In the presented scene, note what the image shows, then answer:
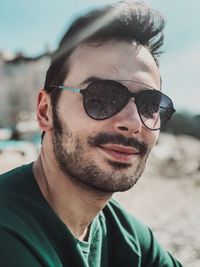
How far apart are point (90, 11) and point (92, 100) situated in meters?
0.52

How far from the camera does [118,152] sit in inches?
74.8

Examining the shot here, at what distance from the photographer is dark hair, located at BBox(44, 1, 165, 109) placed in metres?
2.06

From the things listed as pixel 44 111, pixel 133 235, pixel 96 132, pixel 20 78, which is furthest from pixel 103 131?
pixel 20 78

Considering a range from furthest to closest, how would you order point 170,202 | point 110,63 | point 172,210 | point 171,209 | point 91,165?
point 170,202, point 171,209, point 172,210, point 110,63, point 91,165

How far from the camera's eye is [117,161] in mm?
1889

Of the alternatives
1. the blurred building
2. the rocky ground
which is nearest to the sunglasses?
the rocky ground

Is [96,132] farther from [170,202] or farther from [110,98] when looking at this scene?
[170,202]

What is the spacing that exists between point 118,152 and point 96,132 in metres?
0.14

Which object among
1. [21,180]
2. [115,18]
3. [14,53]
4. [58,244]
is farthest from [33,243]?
[14,53]

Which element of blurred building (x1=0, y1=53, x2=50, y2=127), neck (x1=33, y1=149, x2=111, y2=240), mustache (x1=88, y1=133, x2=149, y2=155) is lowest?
blurred building (x1=0, y1=53, x2=50, y2=127)

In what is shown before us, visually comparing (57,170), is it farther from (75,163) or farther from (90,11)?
(90,11)

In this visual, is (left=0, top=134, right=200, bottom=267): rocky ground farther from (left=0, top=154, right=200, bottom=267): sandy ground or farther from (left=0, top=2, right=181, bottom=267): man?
(left=0, top=2, right=181, bottom=267): man

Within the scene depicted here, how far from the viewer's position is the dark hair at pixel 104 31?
2.06 meters

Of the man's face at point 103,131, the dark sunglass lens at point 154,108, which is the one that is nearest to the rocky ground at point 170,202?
the dark sunglass lens at point 154,108
